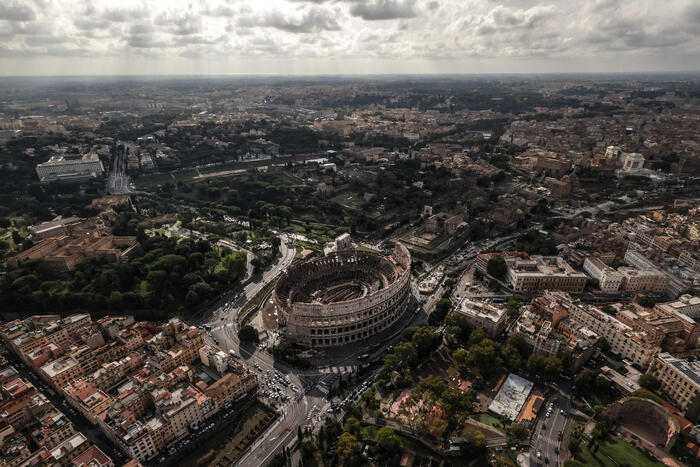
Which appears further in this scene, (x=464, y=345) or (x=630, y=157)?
(x=630, y=157)

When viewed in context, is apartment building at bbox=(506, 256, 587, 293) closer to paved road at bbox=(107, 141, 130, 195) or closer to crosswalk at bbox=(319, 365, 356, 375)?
crosswalk at bbox=(319, 365, 356, 375)

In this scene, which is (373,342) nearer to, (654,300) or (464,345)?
(464,345)

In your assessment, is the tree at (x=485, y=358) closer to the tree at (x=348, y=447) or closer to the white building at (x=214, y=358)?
the tree at (x=348, y=447)

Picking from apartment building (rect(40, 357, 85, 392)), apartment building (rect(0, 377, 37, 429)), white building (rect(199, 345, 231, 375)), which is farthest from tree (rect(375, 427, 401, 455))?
apartment building (rect(0, 377, 37, 429))

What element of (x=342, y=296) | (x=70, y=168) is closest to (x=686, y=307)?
(x=342, y=296)

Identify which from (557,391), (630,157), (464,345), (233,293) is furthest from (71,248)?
(630,157)

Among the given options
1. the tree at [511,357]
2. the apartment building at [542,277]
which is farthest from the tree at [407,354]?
the apartment building at [542,277]
